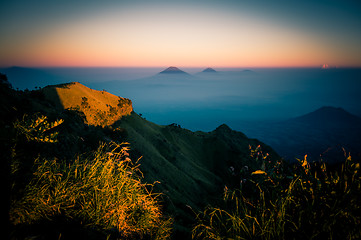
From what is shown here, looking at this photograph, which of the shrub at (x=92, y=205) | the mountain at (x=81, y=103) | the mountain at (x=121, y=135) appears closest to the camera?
the shrub at (x=92, y=205)

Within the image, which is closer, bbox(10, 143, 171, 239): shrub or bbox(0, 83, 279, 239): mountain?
bbox(10, 143, 171, 239): shrub

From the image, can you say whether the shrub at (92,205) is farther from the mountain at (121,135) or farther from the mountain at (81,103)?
the mountain at (81,103)

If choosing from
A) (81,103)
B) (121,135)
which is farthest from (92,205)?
(81,103)

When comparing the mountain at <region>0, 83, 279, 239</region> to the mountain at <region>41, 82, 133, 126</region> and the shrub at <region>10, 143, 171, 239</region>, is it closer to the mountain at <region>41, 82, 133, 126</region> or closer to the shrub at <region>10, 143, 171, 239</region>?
the mountain at <region>41, 82, 133, 126</region>

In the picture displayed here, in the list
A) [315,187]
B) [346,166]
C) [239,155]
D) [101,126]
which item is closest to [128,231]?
[315,187]

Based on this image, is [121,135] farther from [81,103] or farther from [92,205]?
[92,205]

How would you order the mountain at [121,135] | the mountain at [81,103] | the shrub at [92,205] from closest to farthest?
the shrub at [92,205] → the mountain at [121,135] → the mountain at [81,103]

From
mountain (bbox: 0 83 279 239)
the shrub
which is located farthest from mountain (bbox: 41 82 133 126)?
the shrub

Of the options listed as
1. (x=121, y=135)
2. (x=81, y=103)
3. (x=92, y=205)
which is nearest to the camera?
(x=92, y=205)

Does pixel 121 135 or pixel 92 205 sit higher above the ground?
pixel 92 205

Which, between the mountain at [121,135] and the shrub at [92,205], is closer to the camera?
the shrub at [92,205]

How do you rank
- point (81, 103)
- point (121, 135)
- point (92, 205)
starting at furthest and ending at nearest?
point (81, 103), point (121, 135), point (92, 205)

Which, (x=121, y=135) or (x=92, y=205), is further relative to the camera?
(x=121, y=135)


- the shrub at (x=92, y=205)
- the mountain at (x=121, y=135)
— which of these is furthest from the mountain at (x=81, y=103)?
the shrub at (x=92, y=205)
